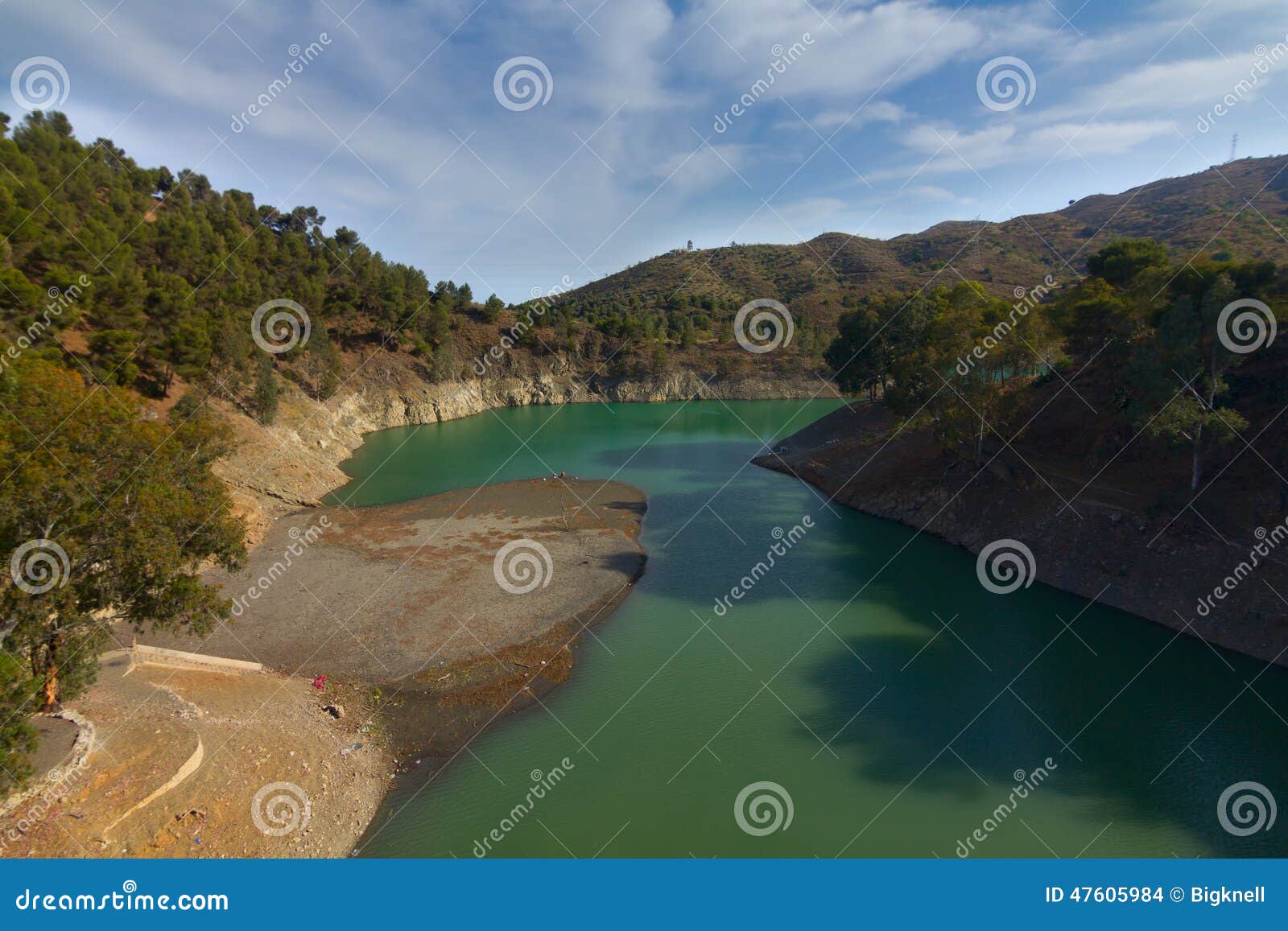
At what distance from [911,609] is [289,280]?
6289 cm

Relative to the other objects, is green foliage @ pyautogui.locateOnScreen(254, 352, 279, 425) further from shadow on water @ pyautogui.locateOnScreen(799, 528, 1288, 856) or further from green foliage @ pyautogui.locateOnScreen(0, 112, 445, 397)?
shadow on water @ pyautogui.locateOnScreen(799, 528, 1288, 856)

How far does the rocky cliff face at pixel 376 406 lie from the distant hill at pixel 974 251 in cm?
2240

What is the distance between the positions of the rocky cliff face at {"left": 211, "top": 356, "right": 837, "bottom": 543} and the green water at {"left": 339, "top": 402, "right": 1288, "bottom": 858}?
11.3 metres

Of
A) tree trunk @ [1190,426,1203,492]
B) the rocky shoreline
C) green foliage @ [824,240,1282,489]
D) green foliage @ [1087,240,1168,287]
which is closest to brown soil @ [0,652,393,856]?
the rocky shoreline

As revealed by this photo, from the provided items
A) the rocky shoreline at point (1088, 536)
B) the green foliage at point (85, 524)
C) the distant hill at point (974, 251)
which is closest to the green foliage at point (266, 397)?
the green foliage at point (85, 524)

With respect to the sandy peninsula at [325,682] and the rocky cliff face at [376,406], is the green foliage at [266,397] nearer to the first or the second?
the rocky cliff face at [376,406]

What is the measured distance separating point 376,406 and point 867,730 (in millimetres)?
57706

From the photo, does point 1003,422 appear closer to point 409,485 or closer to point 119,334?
point 409,485

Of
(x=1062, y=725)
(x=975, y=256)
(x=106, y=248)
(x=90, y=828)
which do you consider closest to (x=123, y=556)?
(x=90, y=828)

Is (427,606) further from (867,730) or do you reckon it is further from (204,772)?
(867,730)

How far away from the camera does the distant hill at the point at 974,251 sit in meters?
73.2

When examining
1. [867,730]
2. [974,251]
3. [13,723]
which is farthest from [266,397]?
[974,251]

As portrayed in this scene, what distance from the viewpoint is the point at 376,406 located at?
60.8 meters

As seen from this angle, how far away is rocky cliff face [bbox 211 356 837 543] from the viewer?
3306cm
